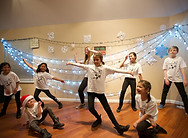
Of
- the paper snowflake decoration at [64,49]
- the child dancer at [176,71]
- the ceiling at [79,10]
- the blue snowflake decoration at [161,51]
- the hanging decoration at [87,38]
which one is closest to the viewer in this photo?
the child dancer at [176,71]

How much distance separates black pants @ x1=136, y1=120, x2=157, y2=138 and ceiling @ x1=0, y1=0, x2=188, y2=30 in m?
2.57

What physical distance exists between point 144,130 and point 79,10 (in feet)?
9.73

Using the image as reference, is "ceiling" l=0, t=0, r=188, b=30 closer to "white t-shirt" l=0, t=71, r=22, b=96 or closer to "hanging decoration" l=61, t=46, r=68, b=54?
"hanging decoration" l=61, t=46, r=68, b=54

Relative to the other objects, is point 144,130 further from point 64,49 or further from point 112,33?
point 64,49

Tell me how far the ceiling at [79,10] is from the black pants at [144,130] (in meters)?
2.57

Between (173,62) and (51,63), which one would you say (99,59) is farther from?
(51,63)

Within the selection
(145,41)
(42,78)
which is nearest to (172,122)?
(145,41)

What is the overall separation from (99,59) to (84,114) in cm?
131

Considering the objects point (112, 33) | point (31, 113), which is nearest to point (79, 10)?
point (112, 33)

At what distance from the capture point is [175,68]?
8.21 feet

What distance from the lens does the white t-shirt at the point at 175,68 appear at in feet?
8.07

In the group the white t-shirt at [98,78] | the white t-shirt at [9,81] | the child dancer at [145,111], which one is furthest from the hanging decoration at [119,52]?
the child dancer at [145,111]

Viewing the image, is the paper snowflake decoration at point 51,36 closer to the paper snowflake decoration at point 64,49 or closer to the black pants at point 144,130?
the paper snowflake decoration at point 64,49

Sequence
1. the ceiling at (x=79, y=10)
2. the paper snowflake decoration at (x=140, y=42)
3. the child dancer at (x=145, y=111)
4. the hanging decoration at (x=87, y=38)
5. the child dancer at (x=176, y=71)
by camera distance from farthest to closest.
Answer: the hanging decoration at (x=87, y=38) → the paper snowflake decoration at (x=140, y=42) → the ceiling at (x=79, y=10) → the child dancer at (x=176, y=71) → the child dancer at (x=145, y=111)
